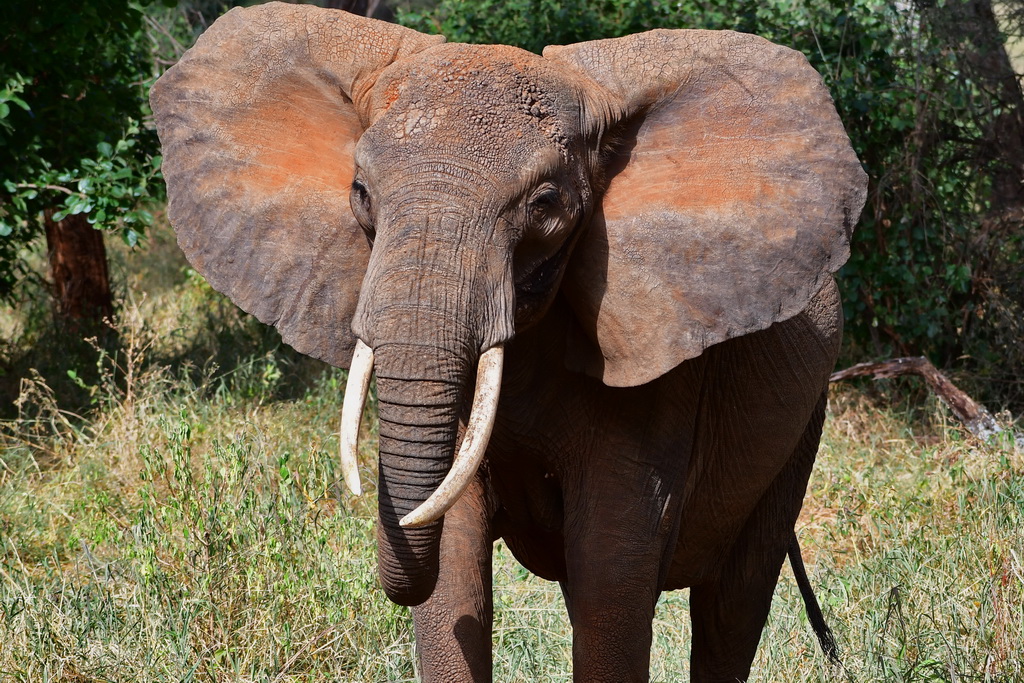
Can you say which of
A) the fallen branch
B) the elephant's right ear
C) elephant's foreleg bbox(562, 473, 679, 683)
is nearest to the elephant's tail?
elephant's foreleg bbox(562, 473, 679, 683)

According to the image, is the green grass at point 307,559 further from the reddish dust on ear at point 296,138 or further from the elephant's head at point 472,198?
the reddish dust on ear at point 296,138

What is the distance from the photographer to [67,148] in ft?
23.4

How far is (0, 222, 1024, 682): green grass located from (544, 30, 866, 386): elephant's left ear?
1.36m

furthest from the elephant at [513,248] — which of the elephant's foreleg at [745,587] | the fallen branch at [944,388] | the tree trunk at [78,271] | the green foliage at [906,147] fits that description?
the tree trunk at [78,271]

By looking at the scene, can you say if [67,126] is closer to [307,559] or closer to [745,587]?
[307,559]

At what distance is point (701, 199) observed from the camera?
9.46ft

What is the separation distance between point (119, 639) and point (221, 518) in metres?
0.77

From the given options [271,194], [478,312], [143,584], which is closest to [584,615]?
[478,312]

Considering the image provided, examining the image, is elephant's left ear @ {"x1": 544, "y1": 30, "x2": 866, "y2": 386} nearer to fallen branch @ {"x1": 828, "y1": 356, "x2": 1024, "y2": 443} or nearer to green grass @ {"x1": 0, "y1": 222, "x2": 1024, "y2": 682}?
green grass @ {"x1": 0, "y1": 222, "x2": 1024, "y2": 682}

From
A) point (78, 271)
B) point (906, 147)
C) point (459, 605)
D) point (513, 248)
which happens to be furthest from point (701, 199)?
point (78, 271)

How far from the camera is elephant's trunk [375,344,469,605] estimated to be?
2426 mm

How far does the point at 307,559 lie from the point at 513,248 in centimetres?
240

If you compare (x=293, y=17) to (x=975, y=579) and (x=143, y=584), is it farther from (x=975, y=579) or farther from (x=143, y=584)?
(x=975, y=579)

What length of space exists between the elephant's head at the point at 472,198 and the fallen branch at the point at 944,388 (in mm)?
3739
